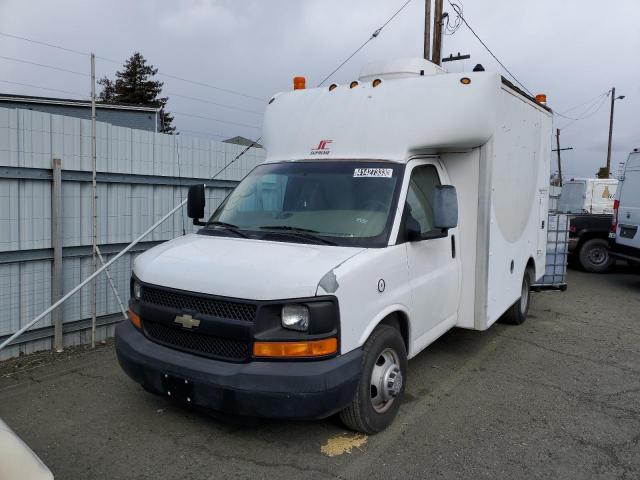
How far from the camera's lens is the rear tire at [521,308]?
6.80 m

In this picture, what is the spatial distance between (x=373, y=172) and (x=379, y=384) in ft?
5.46

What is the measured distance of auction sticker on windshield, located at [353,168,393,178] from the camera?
4250mm

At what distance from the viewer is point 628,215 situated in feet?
32.7

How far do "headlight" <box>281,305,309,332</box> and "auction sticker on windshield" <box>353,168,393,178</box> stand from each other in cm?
151

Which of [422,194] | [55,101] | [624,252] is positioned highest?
[55,101]

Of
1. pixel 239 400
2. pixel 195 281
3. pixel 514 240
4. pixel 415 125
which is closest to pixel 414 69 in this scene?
pixel 415 125

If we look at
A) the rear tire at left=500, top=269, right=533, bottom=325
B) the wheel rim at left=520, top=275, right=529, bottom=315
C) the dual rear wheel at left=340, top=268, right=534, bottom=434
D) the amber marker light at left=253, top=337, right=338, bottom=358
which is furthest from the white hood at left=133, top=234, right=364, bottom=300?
the wheel rim at left=520, top=275, right=529, bottom=315

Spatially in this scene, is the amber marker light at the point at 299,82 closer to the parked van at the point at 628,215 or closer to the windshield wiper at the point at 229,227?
the windshield wiper at the point at 229,227

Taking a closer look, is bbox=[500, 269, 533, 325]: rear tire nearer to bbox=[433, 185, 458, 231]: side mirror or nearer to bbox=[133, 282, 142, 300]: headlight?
bbox=[433, 185, 458, 231]: side mirror

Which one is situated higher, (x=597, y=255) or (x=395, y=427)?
(x=597, y=255)

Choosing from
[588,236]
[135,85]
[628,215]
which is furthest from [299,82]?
[135,85]

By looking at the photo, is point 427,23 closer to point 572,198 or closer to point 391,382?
point 572,198

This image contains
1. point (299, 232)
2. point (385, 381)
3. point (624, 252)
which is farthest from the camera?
point (624, 252)

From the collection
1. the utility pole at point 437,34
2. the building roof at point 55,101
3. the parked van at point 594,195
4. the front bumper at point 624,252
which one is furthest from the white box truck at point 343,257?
the building roof at point 55,101
